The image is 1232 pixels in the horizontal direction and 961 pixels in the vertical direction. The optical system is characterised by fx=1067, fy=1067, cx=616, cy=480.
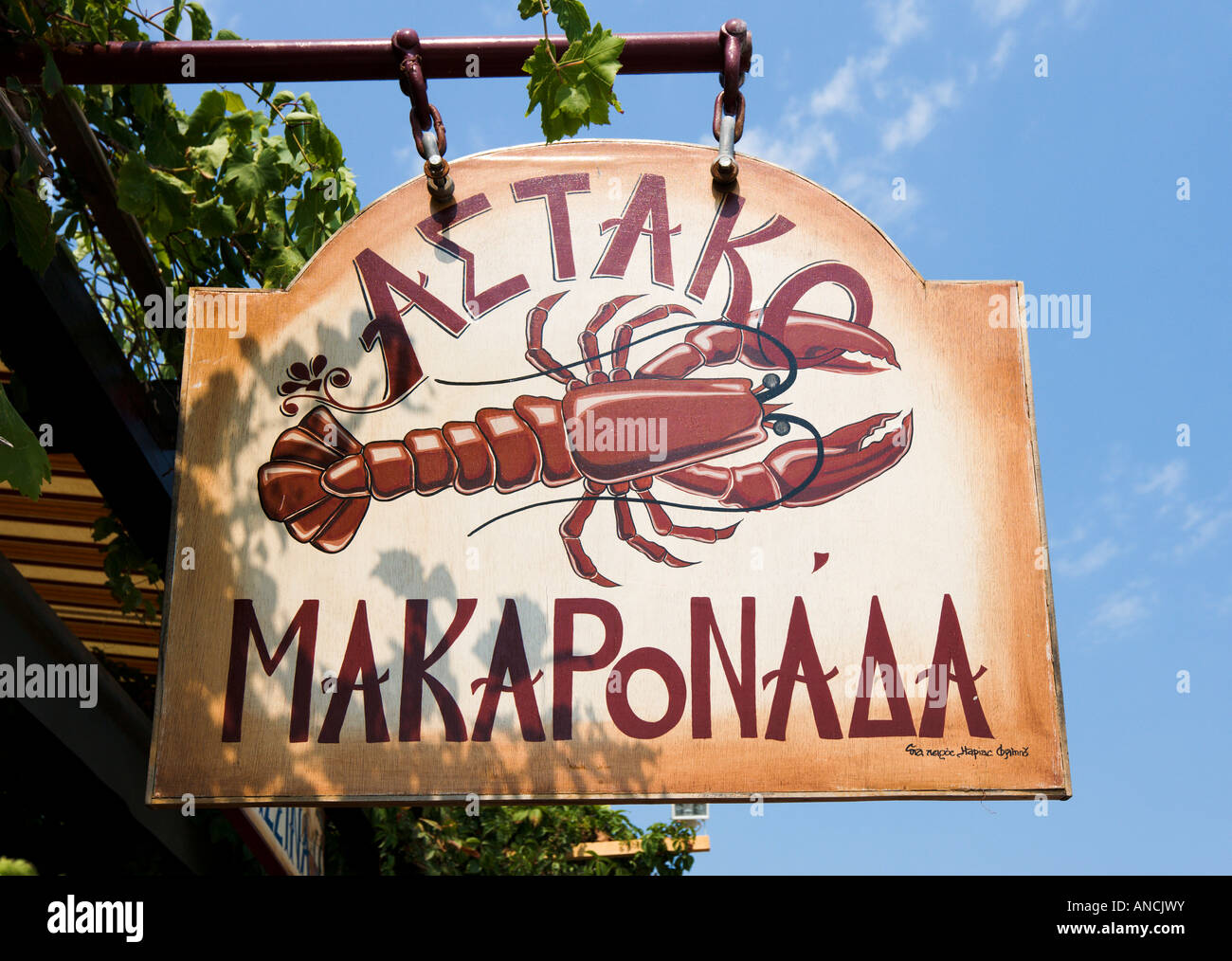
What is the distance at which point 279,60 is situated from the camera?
2.47m

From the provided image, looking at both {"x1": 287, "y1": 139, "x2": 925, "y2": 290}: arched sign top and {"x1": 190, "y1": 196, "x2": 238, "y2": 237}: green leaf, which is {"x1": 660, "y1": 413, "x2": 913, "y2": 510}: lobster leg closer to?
{"x1": 287, "y1": 139, "x2": 925, "y2": 290}: arched sign top

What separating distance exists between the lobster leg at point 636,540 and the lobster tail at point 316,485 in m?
0.54

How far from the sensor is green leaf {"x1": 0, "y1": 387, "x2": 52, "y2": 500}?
2.14 m

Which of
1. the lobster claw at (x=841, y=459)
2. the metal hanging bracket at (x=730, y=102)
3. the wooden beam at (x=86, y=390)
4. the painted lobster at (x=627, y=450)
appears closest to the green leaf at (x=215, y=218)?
the wooden beam at (x=86, y=390)

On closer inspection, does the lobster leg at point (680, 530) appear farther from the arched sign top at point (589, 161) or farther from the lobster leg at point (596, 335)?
the arched sign top at point (589, 161)

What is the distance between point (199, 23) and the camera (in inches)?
129

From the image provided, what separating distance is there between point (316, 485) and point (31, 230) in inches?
43.8

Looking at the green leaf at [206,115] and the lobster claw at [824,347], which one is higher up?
the green leaf at [206,115]

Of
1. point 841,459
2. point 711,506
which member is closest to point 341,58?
point 711,506

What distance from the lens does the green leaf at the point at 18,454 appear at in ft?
7.02

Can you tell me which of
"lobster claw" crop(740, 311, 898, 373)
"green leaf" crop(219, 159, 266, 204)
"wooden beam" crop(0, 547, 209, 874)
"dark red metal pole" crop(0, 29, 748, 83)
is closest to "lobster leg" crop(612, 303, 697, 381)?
"lobster claw" crop(740, 311, 898, 373)

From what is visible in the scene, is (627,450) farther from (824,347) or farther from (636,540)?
(824,347)

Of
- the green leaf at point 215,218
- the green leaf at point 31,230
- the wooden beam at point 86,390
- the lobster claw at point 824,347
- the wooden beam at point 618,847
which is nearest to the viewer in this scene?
the lobster claw at point 824,347
